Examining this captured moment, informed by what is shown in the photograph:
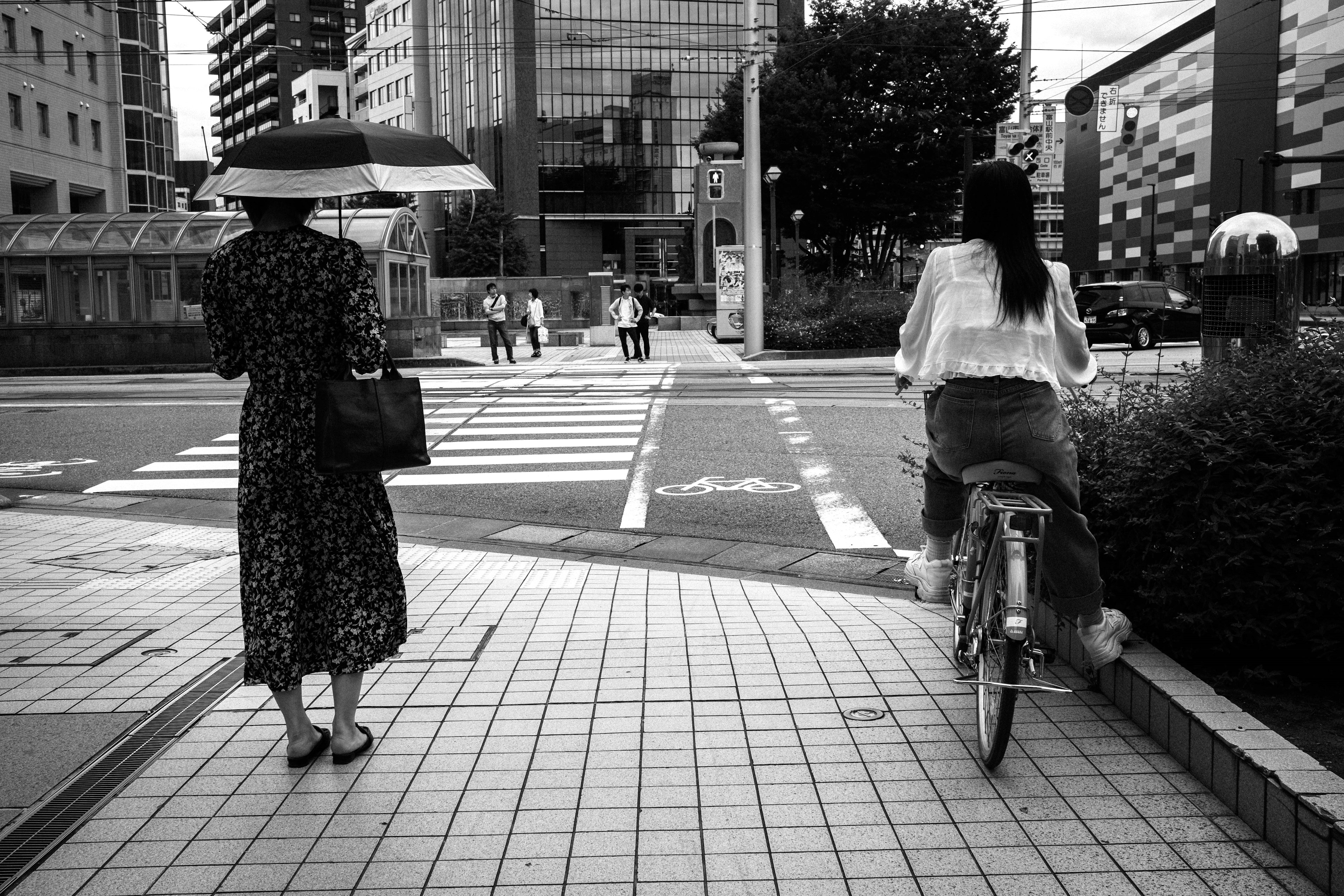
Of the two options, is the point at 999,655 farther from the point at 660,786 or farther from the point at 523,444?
the point at 523,444

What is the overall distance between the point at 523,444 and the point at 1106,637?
9.16 metres

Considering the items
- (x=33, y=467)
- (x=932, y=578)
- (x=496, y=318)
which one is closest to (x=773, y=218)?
(x=496, y=318)

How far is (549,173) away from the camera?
306 ft

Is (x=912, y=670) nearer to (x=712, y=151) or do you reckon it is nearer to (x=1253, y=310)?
(x=1253, y=310)

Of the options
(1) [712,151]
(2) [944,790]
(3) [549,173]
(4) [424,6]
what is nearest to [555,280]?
(1) [712,151]

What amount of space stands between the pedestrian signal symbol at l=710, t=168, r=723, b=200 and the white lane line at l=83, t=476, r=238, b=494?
84.3 feet

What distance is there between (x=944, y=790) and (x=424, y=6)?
105 metres

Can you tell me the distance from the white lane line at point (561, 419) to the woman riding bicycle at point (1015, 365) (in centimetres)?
1047

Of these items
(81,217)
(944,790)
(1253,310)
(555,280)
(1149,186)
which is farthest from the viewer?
(1149,186)

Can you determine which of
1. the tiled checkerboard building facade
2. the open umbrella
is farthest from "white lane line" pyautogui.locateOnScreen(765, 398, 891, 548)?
the tiled checkerboard building facade

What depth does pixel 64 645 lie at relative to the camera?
17.2 ft

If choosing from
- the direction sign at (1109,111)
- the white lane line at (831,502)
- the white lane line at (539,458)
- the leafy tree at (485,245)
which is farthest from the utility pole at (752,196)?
the leafy tree at (485,245)

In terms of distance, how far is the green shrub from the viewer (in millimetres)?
3689

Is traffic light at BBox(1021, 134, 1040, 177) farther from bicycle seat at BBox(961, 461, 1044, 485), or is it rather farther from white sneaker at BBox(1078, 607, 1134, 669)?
bicycle seat at BBox(961, 461, 1044, 485)
